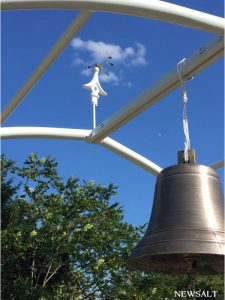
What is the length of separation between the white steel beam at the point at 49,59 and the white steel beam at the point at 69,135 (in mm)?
339

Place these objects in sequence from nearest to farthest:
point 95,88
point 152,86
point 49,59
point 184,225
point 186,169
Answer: point 184,225 < point 186,169 < point 152,86 < point 49,59 < point 95,88

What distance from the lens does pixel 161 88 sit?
14.3ft

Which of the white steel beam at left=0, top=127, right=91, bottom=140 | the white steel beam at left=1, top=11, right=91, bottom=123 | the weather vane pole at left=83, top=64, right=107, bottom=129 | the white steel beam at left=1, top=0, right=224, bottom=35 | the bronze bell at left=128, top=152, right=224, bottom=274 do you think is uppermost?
the weather vane pole at left=83, top=64, right=107, bottom=129

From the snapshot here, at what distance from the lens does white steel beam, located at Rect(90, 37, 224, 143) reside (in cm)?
376

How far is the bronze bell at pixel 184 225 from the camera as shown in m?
3.15

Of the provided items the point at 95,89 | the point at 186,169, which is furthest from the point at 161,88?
the point at 95,89

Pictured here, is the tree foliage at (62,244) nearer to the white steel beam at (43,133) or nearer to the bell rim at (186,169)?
the white steel beam at (43,133)

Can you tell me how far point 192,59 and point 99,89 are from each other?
2.22m

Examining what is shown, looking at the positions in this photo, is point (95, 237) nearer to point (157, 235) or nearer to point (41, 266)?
point (41, 266)

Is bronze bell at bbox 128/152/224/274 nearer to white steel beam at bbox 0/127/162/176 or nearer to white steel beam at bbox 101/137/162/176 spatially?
white steel beam at bbox 0/127/162/176

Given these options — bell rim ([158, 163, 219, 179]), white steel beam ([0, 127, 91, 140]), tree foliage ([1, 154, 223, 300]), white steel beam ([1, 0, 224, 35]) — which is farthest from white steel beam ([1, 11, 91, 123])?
tree foliage ([1, 154, 223, 300])

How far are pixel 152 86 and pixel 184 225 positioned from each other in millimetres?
1600

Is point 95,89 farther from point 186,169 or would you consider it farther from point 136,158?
point 186,169

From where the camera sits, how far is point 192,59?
152 inches
